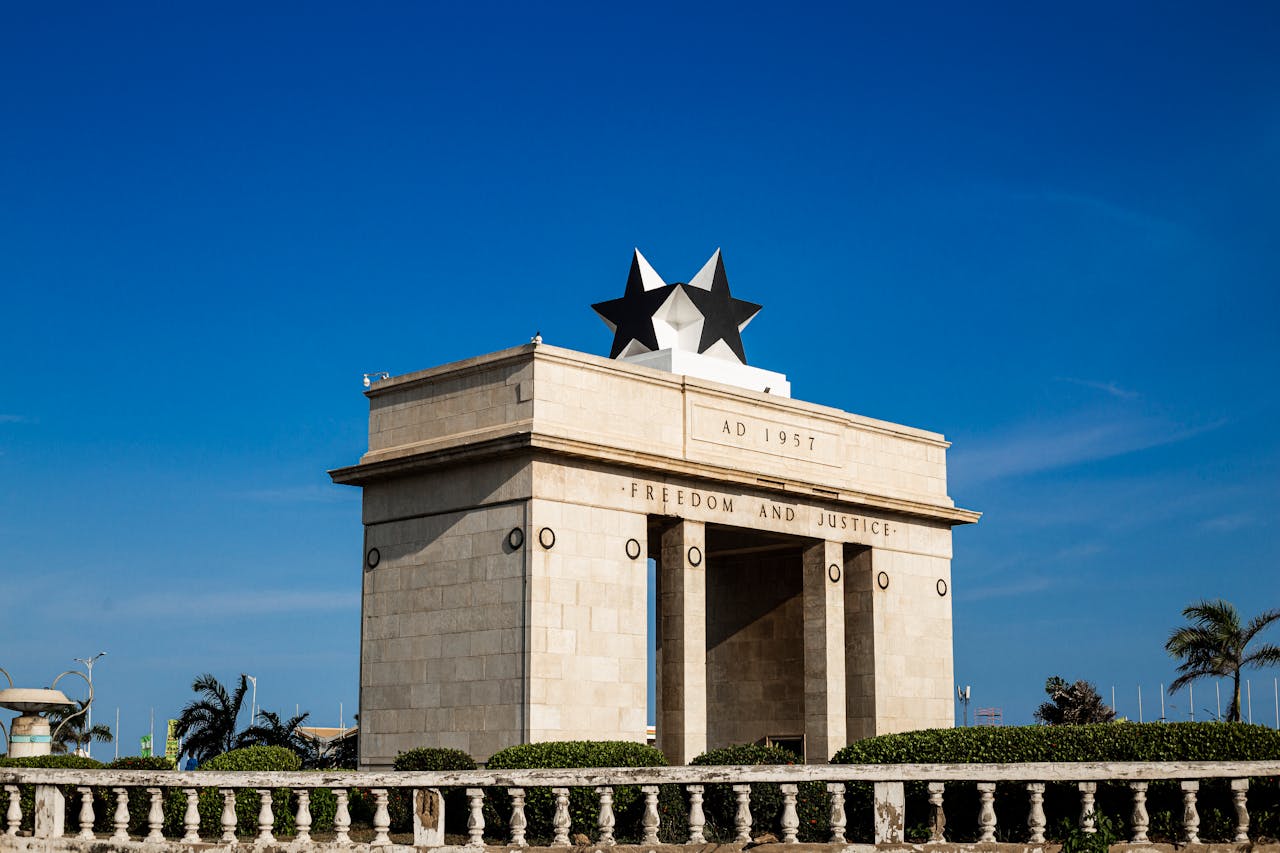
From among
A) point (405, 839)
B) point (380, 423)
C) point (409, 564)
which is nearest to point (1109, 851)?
point (405, 839)

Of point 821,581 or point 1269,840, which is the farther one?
point 821,581

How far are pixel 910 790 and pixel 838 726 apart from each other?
1623cm

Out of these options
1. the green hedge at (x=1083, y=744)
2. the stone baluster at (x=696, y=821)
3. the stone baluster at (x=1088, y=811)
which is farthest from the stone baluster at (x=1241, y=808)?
the stone baluster at (x=696, y=821)

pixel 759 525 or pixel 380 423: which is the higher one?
pixel 380 423

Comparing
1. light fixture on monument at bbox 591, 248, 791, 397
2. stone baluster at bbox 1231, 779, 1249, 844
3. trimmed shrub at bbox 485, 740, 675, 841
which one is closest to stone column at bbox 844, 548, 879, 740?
light fixture on monument at bbox 591, 248, 791, 397

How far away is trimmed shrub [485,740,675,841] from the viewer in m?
22.2

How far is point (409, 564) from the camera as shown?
32.5 meters

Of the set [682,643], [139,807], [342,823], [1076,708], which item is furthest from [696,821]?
[1076,708]

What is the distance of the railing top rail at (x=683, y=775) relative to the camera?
648 inches

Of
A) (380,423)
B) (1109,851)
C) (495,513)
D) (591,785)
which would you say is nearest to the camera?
(1109,851)

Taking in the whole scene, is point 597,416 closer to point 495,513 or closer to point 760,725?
point 495,513

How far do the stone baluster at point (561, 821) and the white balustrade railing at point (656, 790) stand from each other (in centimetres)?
1

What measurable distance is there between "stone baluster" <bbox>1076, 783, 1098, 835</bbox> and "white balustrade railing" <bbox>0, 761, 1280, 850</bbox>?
1cm

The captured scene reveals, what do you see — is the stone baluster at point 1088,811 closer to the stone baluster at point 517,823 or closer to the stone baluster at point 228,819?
the stone baluster at point 517,823
